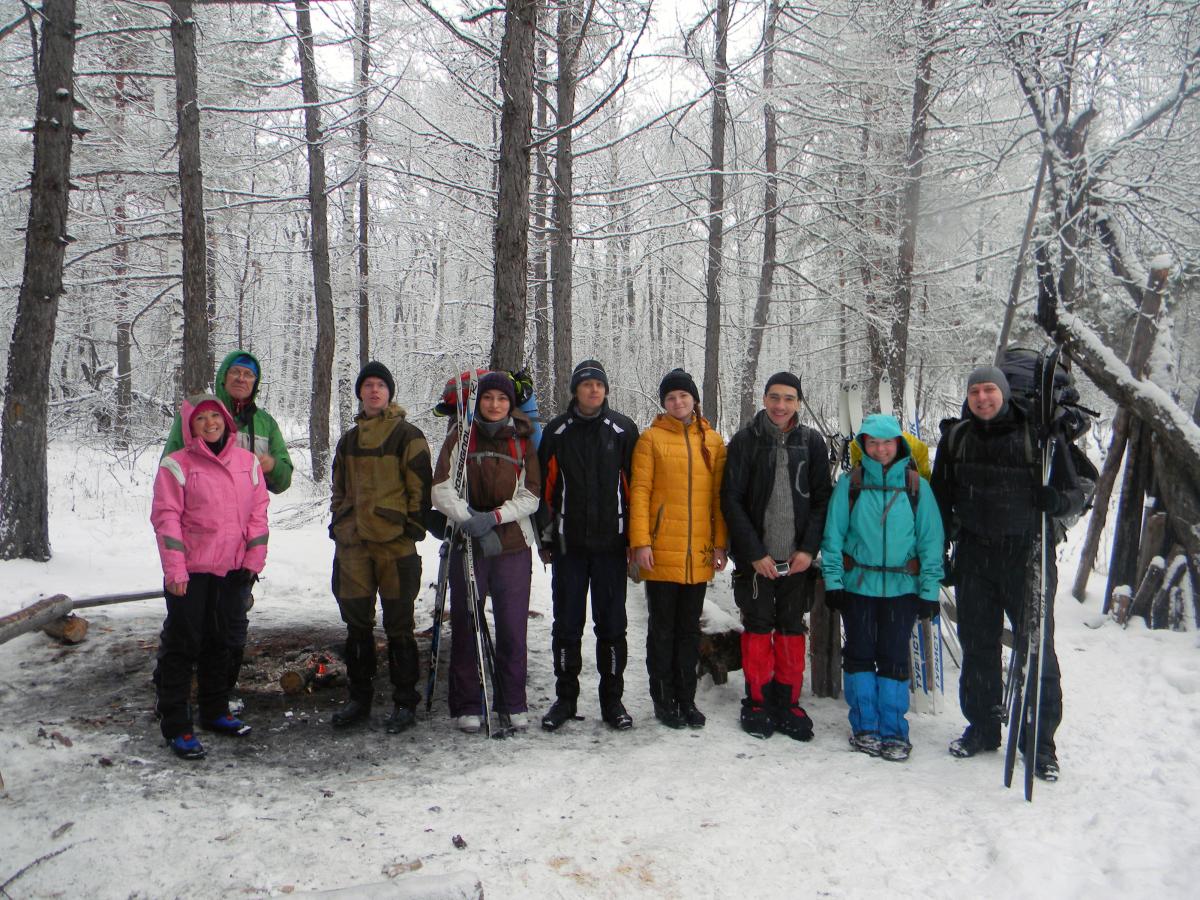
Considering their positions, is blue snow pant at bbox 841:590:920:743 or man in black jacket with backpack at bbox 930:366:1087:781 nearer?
man in black jacket with backpack at bbox 930:366:1087:781

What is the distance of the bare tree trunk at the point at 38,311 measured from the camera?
701 cm

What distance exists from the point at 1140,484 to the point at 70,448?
2153 cm

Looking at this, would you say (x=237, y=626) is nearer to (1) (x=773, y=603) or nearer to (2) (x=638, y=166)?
(1) (x=773, y=603)

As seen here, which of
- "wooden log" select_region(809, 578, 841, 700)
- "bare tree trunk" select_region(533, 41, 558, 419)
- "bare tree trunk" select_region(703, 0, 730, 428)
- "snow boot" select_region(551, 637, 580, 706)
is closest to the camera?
"snow boot" select_region(551, 637, 580, 706)

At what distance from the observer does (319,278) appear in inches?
589

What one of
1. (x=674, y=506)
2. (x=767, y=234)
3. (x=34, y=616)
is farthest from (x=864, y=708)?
(x=767, y=234)

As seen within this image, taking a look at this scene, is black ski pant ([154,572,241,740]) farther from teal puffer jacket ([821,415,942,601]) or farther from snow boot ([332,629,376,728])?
teal puffer jacket ([821,415,942,601])

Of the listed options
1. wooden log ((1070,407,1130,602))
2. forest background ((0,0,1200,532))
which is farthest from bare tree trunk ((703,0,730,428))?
wooden log ((1070,407,1130,602))

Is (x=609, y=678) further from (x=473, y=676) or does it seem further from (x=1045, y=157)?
(x=1045, y=157)

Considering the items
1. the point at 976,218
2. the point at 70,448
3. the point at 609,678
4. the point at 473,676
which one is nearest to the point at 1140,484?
the point at 609,678

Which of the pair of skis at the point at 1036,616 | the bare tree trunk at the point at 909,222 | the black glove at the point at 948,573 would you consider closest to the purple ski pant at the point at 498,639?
the black glove at the point at 948,573

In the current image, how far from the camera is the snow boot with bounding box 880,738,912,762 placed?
4113mm

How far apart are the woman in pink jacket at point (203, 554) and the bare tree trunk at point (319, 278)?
10.3 m

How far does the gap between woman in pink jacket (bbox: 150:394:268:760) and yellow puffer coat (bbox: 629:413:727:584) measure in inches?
88.3
